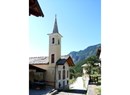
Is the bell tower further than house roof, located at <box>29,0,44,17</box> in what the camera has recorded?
Yes

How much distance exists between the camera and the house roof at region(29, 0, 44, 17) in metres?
1.89

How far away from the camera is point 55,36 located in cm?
981

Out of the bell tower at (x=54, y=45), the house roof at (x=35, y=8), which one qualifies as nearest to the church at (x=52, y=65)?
the bell tower at (x=54, y=45)

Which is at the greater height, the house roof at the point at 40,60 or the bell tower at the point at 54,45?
the bell tower at the point at 54,45

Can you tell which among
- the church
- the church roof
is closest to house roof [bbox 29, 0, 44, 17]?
the church

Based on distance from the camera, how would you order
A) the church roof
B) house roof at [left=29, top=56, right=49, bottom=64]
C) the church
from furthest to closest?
house roof at [left=29, top=56, right=49, bottom=64] → the church roof → the church

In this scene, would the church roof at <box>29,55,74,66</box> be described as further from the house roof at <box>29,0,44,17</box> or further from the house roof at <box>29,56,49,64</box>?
the house roof at <box>29,0,44,17</box>

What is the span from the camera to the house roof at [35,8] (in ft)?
6.20

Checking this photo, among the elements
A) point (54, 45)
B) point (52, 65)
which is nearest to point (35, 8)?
point (54, 45)

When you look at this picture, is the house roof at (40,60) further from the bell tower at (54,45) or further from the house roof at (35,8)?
the house roof at (35,8)

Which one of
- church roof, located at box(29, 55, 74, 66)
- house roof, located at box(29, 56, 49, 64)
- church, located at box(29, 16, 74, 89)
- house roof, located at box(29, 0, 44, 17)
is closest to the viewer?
house roof, located at box(29, 0, 44, 17)

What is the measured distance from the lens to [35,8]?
2.01 metres
